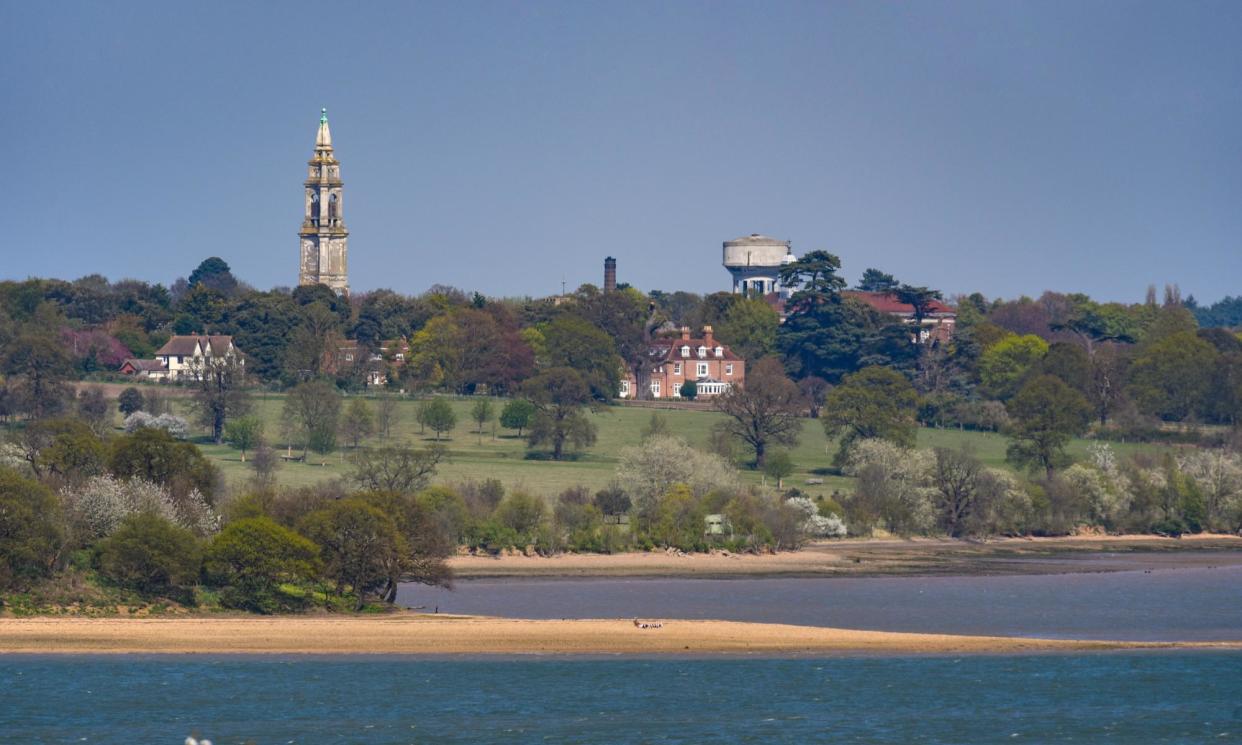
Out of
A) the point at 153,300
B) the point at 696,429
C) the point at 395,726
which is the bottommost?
the point at 395,726

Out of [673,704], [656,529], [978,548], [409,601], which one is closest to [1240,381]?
[978,548]

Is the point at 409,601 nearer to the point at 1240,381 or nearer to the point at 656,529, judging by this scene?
the point at 656,529

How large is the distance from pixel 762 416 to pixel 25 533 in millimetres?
60919

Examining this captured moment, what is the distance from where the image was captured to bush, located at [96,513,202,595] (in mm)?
55281

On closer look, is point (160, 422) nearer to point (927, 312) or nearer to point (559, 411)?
point (559, 411)

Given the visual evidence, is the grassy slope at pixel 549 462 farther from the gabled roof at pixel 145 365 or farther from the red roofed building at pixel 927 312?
the red roofed building at pixel 927 312

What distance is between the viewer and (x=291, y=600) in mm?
56469

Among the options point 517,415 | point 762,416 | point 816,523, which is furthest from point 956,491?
point 517,415

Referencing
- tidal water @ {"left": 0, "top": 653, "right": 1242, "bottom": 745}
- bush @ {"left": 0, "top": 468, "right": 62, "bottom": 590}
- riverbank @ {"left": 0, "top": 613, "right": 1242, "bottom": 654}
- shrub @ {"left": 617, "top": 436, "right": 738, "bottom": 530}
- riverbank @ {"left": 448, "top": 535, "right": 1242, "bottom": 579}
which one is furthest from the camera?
shrub @ {"left": 617, "top": 436, "right": 738, "bottom": 530}

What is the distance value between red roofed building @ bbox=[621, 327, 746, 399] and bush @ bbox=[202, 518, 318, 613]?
102561 mm

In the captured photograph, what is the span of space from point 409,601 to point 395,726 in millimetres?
17676

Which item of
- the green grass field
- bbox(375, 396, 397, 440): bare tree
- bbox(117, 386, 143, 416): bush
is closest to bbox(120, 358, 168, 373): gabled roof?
the green grass field

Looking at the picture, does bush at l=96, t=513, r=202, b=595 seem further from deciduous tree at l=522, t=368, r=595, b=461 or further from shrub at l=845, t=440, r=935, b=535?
deciduous tree at l=522, t=368, r=595, b=461

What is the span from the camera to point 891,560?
253 feet
